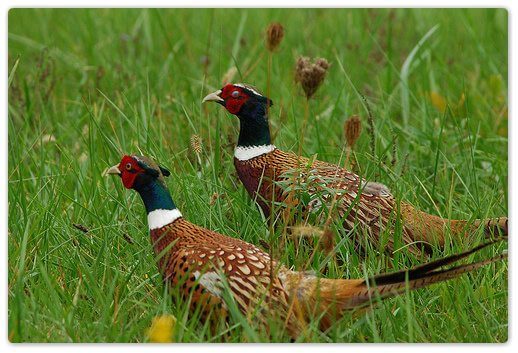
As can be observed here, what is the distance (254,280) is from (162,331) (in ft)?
1.14

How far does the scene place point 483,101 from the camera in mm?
5293

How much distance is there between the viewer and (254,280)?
11.3 ft

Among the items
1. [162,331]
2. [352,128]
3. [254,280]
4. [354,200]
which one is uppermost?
[352,128]

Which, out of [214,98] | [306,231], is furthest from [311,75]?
[214,98]

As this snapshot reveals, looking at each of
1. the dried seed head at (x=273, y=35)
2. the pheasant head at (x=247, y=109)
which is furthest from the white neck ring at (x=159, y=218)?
the dried seed head at (x=273, y=35)

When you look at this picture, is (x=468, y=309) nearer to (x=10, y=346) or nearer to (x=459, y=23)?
(x=10, y=346)

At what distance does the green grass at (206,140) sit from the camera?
3541mm

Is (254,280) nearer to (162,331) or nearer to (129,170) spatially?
(162,331)

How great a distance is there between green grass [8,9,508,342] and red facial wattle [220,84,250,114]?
0.13 meters

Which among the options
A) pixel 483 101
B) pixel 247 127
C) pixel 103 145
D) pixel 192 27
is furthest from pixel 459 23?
pixel 103 145

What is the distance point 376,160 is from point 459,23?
172 centimetres

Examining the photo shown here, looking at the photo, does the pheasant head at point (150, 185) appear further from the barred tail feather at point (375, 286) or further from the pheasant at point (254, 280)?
the barred tail feather at point (375, 286)

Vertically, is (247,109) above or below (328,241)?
above

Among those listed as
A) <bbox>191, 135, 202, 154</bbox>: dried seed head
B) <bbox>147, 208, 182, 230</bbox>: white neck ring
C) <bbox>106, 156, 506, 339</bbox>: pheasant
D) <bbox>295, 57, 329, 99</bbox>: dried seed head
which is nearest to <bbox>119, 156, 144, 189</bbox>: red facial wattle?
<bbox>106, 156, 506, 339</bbox>: pheasant
